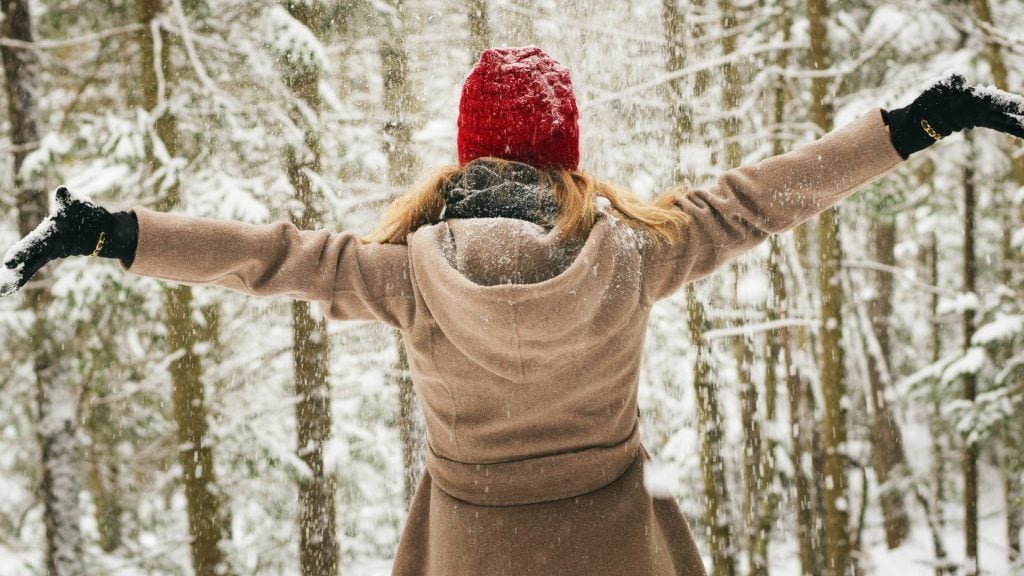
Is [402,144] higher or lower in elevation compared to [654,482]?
higher

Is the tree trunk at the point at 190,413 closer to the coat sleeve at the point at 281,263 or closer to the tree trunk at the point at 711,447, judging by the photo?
the tree trunk at the point at 711,447

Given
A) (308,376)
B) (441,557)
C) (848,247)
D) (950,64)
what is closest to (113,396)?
(308,376)

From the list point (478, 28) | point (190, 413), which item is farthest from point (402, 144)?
point (190, 413)

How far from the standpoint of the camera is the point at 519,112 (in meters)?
1.85

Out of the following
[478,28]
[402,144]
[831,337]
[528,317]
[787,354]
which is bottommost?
[787,354]

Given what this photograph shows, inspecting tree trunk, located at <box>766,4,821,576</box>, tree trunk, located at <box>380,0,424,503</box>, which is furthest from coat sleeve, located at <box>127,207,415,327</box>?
tree trunk, located at <box>766,4,821,576</box>

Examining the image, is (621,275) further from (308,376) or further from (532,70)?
(308,376)

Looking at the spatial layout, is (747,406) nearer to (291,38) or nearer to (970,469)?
(970,469)

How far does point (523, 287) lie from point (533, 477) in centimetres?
53

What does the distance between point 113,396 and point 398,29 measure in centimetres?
456

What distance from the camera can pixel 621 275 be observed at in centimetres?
169

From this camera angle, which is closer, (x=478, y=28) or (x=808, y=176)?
(x=808, y=176)

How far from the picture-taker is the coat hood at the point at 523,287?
Answer: 5.20 ft

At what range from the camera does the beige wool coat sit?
5.26 feet
